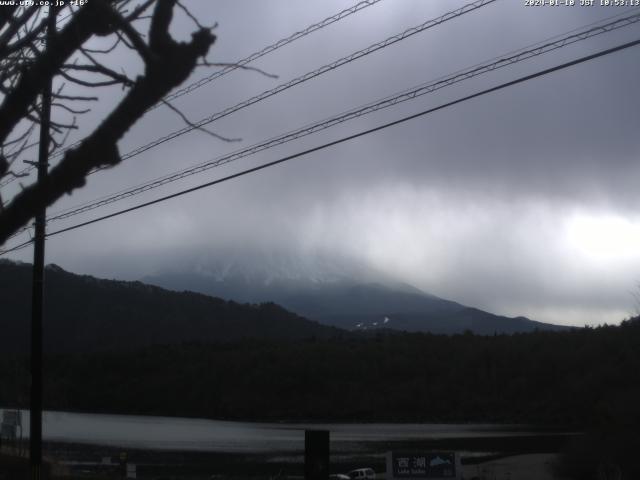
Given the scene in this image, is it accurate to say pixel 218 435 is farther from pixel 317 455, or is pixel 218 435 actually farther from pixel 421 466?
pixel 317 455

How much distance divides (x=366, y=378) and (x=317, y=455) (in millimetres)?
89479

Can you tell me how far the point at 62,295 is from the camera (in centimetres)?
12356

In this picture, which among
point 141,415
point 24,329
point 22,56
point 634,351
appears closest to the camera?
point 22,56

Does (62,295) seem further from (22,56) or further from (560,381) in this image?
(22,56)

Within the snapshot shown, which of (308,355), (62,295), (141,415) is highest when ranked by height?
(62,295)

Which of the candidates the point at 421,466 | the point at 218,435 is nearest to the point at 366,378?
the point at 218,435

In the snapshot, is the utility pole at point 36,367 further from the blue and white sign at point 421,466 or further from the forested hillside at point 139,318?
the forested hillside at point 139,318

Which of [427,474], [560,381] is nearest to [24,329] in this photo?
[560,381]

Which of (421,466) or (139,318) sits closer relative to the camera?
(421,466)

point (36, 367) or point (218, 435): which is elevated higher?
point (36, 367)

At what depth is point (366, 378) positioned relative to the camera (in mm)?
103875

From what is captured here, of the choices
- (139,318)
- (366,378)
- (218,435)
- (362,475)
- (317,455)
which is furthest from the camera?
(139,318)

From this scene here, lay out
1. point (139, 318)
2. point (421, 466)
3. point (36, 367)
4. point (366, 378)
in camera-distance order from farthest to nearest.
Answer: point (139, 318), point (366, 378), point (421, 466), point (36, 367)

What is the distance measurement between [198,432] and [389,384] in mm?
32610
